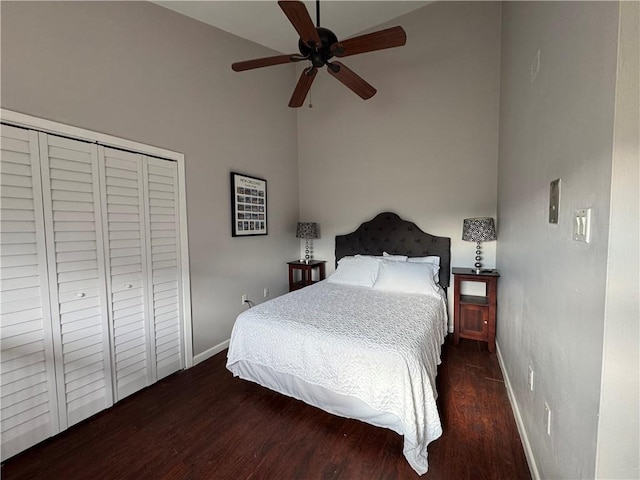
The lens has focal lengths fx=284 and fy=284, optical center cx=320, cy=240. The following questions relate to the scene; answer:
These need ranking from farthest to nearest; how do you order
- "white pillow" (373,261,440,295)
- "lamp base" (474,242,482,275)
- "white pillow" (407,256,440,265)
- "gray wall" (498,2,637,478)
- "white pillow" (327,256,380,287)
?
"white pillow" (407,256,440,265), "white pillow" (327,256,380,287), "lamp base" (474,242,482,275), "white pillow" (373,261,440,295), "gray wall" (498,2,637,478)

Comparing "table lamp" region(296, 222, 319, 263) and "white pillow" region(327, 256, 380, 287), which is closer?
"white pillow" region(327, 256, 380, 287)

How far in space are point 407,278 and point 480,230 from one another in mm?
889

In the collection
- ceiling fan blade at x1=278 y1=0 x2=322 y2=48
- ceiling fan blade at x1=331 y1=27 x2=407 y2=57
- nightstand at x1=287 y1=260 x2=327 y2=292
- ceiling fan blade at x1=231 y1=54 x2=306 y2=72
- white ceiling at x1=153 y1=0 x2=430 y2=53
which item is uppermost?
white ceiling at x1=153 y1=0 x2=430 y2=53

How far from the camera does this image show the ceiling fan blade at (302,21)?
4.84 ft

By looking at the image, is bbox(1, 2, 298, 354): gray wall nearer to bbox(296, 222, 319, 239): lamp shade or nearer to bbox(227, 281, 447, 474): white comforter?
bbox(296, 222, 319, 239): lamp shade

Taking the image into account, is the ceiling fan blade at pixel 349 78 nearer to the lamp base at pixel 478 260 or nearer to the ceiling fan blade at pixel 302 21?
the ceiling fan blade at pixel 302 21

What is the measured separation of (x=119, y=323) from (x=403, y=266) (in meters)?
2.63

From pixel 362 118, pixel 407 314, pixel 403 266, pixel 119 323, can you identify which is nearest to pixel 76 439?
pixel 119 323

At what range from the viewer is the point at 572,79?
108 centimetres

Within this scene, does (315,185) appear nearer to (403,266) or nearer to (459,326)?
(403,266)

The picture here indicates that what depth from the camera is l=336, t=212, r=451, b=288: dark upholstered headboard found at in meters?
3.34

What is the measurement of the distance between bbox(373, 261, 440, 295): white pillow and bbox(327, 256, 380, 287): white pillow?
0.30 ft

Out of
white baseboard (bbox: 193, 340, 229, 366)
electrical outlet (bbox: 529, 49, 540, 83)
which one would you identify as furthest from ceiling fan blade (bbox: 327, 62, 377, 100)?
white baseboard (bbox: 193, 340, 229, 366)

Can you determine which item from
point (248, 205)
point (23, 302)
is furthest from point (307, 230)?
point (23, 302)
